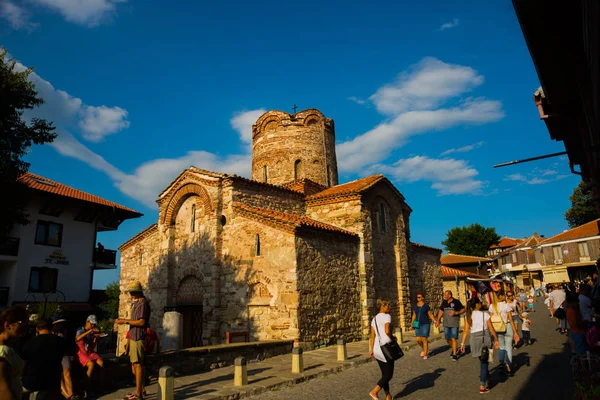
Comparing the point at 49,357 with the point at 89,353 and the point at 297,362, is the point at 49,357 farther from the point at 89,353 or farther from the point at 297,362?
the point at 297,362

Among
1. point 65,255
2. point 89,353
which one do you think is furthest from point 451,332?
point 65,255

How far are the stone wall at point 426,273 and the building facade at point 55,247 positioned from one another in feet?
52.0

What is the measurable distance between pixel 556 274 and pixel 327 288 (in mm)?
34228

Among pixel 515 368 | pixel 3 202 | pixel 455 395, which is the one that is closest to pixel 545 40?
pixel 455 395

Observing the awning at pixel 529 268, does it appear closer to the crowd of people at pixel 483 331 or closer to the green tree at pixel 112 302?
the crowd of people at pixel 483 331

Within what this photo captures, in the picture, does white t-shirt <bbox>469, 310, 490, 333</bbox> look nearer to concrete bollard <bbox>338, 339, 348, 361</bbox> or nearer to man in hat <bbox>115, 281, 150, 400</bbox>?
concrete bollard <bbox>338, 339, 348, 361</bbox>

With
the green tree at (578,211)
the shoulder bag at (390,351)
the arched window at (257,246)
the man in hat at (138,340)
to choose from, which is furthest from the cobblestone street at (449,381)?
the green tree at (578,211)

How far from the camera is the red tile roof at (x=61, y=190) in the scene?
18.1 m

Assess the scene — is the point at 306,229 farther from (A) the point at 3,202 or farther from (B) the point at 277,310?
(A) the point at 3,202

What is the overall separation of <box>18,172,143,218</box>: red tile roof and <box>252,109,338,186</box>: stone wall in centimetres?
793

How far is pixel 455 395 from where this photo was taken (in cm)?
→ 641

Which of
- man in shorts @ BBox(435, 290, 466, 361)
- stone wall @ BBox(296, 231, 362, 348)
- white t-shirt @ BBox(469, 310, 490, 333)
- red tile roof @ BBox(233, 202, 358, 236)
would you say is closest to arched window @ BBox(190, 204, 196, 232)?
red tile roof @ BBox(233, 202, 358, 236)

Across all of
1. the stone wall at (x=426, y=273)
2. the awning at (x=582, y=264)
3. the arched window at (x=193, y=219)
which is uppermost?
the arched window at (x=193, y=219)

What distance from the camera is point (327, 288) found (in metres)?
13.2
